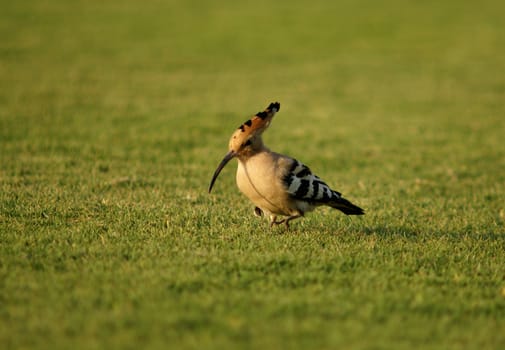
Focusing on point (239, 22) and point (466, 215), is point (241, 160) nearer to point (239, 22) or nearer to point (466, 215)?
point (466, 215)

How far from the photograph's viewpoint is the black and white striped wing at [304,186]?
21.9 ft

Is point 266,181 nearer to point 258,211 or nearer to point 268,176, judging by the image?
point 268,176

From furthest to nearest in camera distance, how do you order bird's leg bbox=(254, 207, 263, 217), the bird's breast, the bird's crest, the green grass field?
bird's leg bbox=(254, 207, 263, 217)
the bird's crest
the bird's breast
the green grass field

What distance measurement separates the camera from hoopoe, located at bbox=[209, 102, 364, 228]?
6668 mm

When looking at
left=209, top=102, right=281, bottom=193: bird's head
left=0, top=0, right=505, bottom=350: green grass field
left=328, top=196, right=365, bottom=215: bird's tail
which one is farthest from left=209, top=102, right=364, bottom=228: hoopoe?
left=0, top=0, right=505, bottom=350: green grass field

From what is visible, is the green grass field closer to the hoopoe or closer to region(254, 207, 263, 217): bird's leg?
region(254, 207, 263, 217): bird's leg

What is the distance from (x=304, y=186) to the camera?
266 inches

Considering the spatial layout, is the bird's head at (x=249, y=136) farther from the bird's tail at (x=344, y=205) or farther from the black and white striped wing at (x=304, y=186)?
the bird's tail at (x=344, y=205)

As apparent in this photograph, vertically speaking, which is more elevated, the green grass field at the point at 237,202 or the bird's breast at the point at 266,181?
the bird's breast at the point at 266,181

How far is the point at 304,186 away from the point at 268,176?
40 centimetres

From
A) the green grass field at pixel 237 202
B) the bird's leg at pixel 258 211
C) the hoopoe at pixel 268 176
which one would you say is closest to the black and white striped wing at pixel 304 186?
the hoopoe at pixel 268 176

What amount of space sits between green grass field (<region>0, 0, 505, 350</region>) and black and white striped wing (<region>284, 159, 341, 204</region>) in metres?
0.46

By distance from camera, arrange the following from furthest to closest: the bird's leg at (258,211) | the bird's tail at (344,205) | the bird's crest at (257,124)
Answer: the bird's leg at (258,211) < the bird's tail at (344,205) < the bird's crest at (257,124)

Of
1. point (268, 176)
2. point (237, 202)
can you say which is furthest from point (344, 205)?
point (237, 202)
